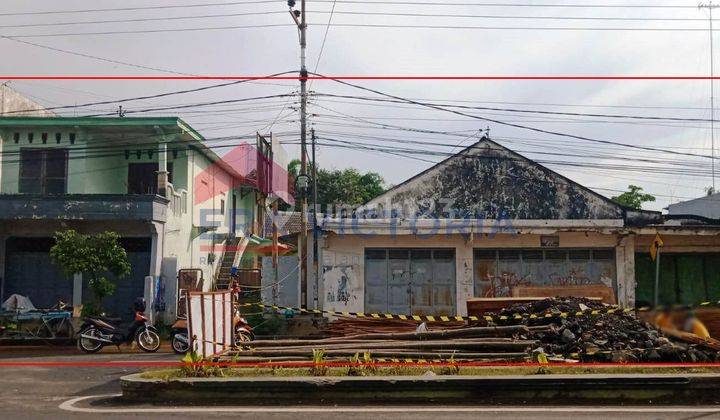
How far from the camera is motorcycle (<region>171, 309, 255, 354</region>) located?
535 inches

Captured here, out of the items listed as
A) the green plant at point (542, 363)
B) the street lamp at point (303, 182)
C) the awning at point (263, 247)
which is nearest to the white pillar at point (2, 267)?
the awning at point (263, 247)

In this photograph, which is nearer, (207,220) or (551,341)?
(551,341)

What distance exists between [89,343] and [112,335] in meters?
0.56

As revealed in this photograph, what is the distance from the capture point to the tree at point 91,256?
1677 centimetres

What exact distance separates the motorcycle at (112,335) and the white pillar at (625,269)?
14.4 meters

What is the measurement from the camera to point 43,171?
2052 centimetres

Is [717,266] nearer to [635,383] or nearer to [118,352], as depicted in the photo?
[635,383]

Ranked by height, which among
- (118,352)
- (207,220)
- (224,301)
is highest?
(207,220)

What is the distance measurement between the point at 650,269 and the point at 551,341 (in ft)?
42.6

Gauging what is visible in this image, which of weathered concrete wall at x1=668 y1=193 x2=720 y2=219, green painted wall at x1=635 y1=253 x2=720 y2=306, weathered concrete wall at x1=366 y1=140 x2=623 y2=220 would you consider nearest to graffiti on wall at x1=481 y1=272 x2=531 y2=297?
weathered concrete wall at x1=366 y1=140 x2=623 y2=220

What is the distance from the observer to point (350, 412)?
26.3 feet

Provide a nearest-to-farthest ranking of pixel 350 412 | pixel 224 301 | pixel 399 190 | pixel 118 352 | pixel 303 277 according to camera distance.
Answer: pixel 350 412 → pixel 224 301 → pixel 118 352 → pixel 303 277 → pixel 399 190

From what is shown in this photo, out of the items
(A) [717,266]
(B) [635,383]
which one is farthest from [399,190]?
(B) [635,383]

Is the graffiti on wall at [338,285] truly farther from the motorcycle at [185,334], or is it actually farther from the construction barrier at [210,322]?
the construction barrier at [210,322]
